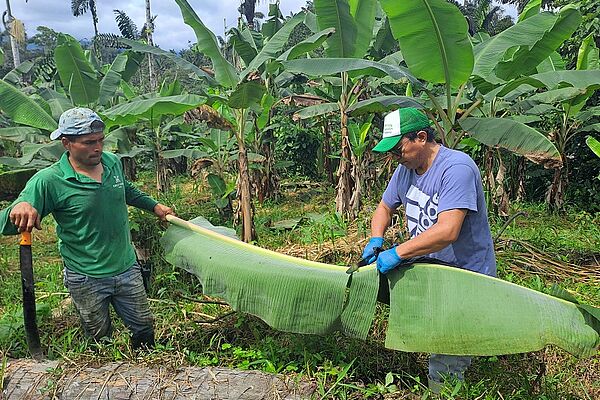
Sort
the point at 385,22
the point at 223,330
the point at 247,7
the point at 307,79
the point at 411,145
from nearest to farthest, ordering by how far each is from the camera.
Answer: the point at 411,145 < the point at 223,330 < the point at 385,22 < the point at 307,79 < the point at 247,7

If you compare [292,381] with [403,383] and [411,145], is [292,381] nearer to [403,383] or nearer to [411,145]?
[403,383]

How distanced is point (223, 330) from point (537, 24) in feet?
12.1

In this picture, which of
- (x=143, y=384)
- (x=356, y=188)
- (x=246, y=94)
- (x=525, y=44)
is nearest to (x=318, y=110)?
(x=356, y=188)

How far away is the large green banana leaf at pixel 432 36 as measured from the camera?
373 centimetres

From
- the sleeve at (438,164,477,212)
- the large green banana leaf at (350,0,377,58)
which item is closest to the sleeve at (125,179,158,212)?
the sleeve at (438,164,477,212)

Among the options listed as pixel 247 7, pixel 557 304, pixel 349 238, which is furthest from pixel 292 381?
pixel 247 7

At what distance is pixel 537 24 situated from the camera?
4.45m

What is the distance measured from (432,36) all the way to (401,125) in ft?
5.32

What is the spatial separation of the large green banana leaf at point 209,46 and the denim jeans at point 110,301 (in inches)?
101

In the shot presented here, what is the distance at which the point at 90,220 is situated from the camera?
2984 mm

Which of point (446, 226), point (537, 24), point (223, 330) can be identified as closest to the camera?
point (446, 226)

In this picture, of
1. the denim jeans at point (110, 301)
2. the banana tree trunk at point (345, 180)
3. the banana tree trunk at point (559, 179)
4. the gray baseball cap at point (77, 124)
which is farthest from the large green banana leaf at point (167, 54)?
the banana tree trunk at point (559, 179)

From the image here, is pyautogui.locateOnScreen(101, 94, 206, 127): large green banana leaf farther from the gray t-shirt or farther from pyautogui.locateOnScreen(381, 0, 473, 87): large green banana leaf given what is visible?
the gray t-shirt

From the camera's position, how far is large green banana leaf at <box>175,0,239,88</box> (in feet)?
16.6
